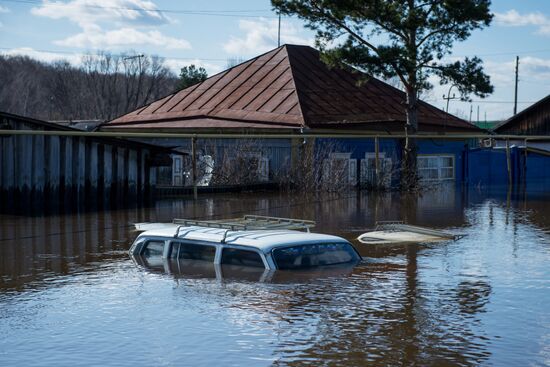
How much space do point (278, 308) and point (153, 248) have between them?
439 centimetres

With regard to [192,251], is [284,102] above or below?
above

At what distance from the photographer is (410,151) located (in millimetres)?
36156

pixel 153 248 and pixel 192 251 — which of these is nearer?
pixel 192 251

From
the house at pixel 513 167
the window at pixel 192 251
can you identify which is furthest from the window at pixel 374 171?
the window at pixel 192 251

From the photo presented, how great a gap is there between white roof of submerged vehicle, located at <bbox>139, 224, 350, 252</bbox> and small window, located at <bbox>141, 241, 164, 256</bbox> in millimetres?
175

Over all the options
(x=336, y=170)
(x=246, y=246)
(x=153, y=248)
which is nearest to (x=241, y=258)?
(x=246, y=246)

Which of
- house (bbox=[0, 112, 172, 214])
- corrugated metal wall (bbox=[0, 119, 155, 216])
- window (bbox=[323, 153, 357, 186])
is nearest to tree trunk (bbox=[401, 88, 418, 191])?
window (bbox=[323, 153, 357, 186])

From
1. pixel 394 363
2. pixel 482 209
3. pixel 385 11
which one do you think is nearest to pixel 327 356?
pixel 394 363

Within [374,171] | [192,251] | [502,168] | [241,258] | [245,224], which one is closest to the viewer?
[241,258]

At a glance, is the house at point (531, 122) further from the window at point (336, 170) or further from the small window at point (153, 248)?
the small window at point (153, 248)

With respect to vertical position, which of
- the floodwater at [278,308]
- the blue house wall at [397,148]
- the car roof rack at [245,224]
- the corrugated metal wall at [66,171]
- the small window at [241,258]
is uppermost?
the blue house wall at [397,148]

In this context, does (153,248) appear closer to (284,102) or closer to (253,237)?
(253,237)

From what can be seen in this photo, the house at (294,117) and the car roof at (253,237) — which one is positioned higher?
the house at (294,117)

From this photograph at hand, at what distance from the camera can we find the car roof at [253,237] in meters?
A: 13.9
